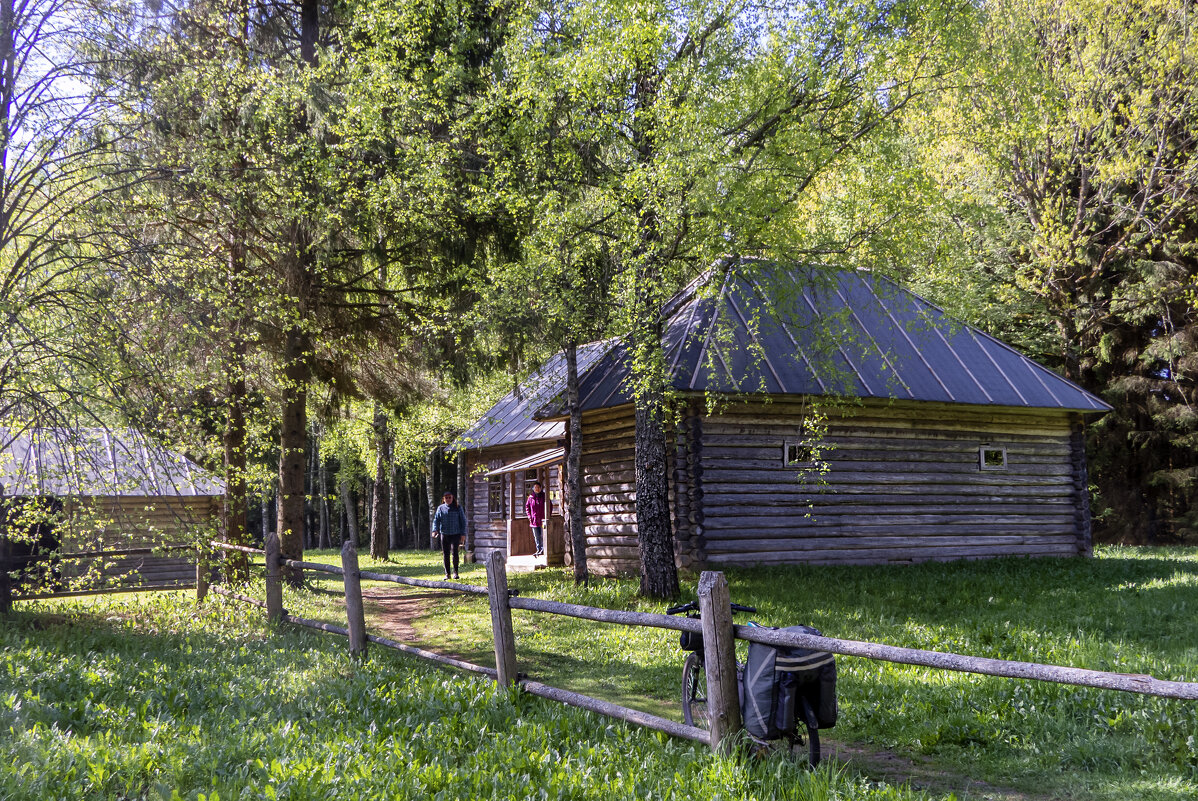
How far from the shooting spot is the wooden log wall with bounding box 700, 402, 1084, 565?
1605 centimetres

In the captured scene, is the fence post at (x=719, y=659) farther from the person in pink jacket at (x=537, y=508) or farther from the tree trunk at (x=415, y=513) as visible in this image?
the tree trunk at (x=415, y=513)

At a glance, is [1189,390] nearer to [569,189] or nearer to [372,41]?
[569,189]

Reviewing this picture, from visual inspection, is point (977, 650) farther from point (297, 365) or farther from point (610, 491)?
point (297, 365)

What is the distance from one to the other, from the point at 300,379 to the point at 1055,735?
12.9 m

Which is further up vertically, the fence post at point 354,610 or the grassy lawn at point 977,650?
the fence post at point 354,610

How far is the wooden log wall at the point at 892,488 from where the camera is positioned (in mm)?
16047

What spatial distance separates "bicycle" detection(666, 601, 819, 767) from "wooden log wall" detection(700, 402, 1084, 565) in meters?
9.22

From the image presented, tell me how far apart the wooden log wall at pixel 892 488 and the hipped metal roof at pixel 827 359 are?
23.2 inches

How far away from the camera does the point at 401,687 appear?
23.3 ft

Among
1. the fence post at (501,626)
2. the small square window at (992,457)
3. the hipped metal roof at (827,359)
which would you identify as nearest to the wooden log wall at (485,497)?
the hipped metal roof at (827,359)

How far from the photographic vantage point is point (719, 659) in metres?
5.08

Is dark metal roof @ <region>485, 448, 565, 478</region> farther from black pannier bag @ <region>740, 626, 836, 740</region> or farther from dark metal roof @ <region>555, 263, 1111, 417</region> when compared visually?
black pannier bag @ <region>740, 626, 836, 740</region>

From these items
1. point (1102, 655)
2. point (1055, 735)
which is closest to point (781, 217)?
point (1102, 655)

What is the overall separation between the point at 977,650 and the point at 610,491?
957 cm
